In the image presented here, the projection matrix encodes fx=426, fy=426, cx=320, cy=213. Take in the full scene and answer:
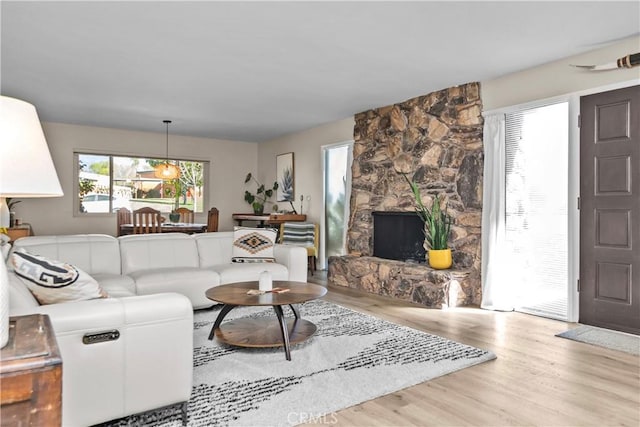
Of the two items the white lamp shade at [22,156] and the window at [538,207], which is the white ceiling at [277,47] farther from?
the white lamp shade at [22,156]

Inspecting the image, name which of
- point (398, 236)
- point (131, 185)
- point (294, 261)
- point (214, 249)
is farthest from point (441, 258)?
point (131, 185)

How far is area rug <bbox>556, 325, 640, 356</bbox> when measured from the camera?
10.4 ft

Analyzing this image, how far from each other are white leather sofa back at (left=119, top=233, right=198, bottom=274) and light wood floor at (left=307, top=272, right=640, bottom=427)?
250 centimetres

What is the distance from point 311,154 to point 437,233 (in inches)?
127

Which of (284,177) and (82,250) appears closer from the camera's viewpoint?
(82,250)

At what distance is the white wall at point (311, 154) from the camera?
676cm

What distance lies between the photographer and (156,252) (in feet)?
14.1

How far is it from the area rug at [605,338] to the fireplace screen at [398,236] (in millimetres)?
1928

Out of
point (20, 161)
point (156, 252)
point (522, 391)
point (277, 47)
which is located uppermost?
point (277, 47)

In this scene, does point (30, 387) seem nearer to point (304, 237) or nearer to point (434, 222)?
point (434, 222)

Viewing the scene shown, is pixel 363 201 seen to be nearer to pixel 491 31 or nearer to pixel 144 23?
pixel 491 31

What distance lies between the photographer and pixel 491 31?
3.33 m

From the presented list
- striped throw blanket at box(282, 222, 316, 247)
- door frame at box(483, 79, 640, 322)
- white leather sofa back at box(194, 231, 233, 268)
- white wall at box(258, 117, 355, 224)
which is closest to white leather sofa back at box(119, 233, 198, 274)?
white leather sofa back at box(194, 231, 233, 268)

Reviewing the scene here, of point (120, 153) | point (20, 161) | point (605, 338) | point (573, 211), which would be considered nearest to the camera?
point (20, 161)
